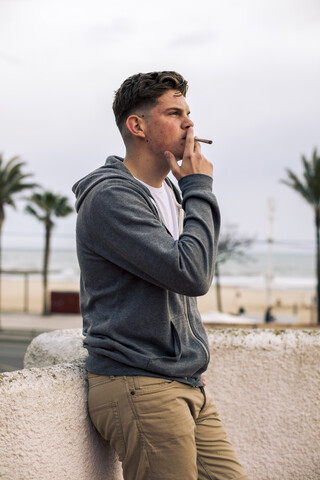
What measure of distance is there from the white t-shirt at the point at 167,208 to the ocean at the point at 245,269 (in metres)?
45.8

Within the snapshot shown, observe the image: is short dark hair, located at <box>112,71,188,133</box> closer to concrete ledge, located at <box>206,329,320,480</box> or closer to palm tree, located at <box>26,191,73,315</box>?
concrete ledge, located at <box>206,329,320,480</box>

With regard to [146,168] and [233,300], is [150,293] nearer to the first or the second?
[146,168]

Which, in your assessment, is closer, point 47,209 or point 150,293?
point 150,293

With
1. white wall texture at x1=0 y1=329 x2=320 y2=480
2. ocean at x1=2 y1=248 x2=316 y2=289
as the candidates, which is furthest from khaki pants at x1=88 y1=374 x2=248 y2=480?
ocean at x1=2 y1=248 x2=316 y2=289

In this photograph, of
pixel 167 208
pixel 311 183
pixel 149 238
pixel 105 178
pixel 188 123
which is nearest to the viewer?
pixel 149 238

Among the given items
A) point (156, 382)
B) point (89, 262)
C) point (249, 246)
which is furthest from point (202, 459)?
point (249, 246)

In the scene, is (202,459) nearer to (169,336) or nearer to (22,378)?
(169,336)

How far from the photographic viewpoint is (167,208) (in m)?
2.04

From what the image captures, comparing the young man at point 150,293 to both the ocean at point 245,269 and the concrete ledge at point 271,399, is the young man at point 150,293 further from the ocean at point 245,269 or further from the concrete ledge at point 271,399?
the ocean at point 245,269

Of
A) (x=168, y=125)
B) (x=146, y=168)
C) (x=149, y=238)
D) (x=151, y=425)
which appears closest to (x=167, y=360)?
(x=151, y=425)

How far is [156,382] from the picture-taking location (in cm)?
175

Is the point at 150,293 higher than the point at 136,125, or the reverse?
the point at 136,125

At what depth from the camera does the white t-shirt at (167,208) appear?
78.7 inches

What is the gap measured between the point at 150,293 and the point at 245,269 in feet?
212
